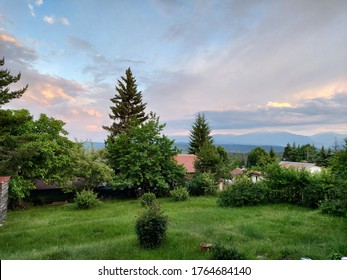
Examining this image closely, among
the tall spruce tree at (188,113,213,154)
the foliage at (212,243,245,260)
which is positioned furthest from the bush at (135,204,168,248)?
the tall spruce tree at (188,113,213,154)

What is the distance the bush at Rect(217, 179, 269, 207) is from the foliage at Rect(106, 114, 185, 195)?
8.17m

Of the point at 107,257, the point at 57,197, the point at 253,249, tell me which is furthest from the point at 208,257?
the point at 57,197

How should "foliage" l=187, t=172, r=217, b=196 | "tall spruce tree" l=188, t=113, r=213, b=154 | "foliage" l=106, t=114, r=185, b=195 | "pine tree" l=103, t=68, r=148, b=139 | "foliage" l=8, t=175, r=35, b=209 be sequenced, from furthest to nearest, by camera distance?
"tall spruce tree" l=188, t=113, r=213, b=154
"pine tree" l=103, t=68, r=148, b=139
"foliage" l=187, t=172, r=217, b=196
"foliage" l=106, t=114, r=185, b=195
"foliage" l=8, t=175, r=35, b=209

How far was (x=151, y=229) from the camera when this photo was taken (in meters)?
7.65

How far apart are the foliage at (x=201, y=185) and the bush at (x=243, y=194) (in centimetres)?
729

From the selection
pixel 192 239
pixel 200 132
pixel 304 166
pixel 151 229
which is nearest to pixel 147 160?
pixel 304 166

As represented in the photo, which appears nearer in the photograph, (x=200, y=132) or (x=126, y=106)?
(x=126, y=106)

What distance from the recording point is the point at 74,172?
23375mm

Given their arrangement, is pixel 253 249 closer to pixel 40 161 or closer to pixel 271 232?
pixel 271 232

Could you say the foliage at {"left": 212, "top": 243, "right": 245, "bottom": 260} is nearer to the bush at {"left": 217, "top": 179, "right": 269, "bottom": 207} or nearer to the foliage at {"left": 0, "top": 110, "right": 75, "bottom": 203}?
the bush at {"left": 217, "top": 179, "right": 269, "bottom": 207}

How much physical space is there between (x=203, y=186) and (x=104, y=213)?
10774 millimetres

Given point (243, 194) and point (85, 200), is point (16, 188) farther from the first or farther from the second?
point (243, 194)

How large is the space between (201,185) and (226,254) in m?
19.5

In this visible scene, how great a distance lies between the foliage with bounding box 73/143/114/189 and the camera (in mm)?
23281
